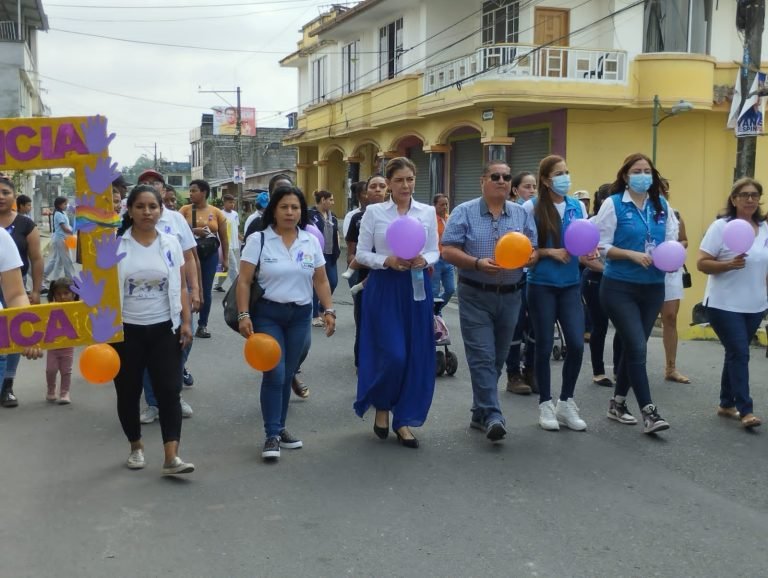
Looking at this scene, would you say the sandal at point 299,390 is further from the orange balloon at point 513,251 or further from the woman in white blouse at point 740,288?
the woman in white blouse at point 740,288

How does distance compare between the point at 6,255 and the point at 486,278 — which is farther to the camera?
the point at 486,278

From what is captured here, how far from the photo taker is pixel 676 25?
20.7 m

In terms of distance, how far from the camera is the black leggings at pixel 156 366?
5.25 metres

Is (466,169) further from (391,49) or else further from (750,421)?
(750,421)

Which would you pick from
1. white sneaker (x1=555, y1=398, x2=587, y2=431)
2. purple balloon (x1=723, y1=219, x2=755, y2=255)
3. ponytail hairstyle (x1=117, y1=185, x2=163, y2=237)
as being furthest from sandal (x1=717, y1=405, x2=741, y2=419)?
ponytail hairstyle (x1=117, y1=185, x2=163, y2=237)

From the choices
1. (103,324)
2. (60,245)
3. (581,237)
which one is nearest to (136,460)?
(103,324)

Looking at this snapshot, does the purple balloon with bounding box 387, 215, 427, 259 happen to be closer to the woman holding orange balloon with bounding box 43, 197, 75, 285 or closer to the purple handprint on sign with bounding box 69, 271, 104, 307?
the purple handprint on sign with bounding box 69, 271, 104, 307

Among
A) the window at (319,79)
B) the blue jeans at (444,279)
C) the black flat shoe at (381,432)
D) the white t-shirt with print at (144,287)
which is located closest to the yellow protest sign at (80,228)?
the white t-shirt with print at (144,287)

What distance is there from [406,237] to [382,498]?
1731 mm

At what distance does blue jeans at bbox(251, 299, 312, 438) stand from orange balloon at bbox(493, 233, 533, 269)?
1371 mm

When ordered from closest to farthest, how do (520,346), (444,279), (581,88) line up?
(520,346) < (444,279) < (581,88)

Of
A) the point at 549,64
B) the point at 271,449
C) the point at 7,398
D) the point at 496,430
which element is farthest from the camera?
the point at 549,64

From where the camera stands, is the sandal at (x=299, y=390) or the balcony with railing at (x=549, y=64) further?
the balcony with railing at (x=549, y=64)

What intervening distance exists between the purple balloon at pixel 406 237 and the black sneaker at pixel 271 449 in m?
1.52
